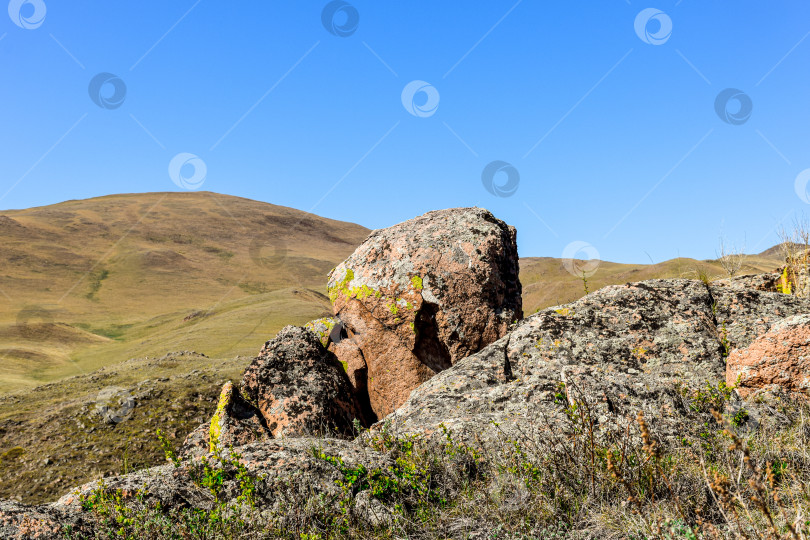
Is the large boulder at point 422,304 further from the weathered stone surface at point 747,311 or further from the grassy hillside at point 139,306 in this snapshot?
the grassy hillside at point 139,306

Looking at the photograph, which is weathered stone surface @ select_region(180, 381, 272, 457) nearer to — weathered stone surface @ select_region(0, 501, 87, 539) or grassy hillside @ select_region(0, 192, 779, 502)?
grassy hillside @ select_region(0, 192, 779, 502)

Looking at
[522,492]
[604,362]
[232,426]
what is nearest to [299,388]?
[232,426]

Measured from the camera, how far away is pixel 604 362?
6539 millimetres

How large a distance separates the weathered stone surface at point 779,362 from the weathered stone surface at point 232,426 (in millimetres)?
5975

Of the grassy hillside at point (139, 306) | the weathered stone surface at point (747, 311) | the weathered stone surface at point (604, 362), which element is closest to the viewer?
the weathered stone surface at point (604, 362)

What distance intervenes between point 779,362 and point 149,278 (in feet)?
352

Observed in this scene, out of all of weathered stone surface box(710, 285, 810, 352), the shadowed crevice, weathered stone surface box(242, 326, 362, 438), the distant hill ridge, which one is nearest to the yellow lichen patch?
weathered stone surface box(242, 326, 362, 438)

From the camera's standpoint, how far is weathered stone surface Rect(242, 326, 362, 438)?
8.09m

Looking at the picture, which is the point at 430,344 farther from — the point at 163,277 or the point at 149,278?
the point at 163,277

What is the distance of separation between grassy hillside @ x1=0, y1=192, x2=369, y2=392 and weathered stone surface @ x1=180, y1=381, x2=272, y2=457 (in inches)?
687

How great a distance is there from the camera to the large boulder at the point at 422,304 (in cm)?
875

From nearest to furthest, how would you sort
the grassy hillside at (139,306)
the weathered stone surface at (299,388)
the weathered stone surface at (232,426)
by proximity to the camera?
the weathered stone surface at (232,426)
the weathered stone surface at (299,388)
the grassy hillside at (139,306)

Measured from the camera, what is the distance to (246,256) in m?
134

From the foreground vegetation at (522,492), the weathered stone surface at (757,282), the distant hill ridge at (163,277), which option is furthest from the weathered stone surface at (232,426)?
the distant hill ridge at (163,277)
